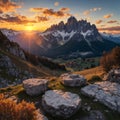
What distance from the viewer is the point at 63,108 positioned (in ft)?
66.9

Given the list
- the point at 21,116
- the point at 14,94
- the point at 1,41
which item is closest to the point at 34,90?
the point at 14,94

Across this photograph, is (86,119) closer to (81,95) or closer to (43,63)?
(81,95)

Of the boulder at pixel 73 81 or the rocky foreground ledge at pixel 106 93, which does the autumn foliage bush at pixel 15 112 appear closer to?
the rocky foreground ledge at pixel 106 93

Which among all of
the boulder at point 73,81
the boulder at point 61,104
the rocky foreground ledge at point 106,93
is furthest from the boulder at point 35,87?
the rocky foreground ledge at point 106,93

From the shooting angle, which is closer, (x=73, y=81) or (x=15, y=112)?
(x=15, y=112)

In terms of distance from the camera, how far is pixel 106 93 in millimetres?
24797

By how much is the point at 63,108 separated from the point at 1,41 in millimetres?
104161

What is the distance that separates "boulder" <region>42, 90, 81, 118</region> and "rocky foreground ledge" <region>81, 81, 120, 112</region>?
3049 millimetres

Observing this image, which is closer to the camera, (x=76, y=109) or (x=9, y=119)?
(x=9, y=119)

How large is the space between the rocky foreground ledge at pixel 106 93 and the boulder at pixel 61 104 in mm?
3049

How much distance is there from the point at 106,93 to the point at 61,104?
686 cm

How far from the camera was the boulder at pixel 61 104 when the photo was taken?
20422 mm

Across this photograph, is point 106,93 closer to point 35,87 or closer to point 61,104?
point 61,104

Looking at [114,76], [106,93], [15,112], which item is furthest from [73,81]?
[15,112]
